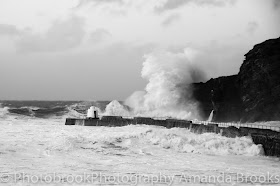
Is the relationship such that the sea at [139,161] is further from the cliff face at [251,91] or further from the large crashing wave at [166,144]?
the cliff face at [251,91]

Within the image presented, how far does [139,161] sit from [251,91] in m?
21.2

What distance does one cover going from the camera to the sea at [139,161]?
1033 centimetres

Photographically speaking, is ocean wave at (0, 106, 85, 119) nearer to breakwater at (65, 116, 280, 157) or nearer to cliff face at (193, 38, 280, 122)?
breakwater at (65, 116, 280, 157)

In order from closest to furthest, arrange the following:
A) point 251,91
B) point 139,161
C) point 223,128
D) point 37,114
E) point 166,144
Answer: point 139,161 < point 166,144 < point 223,128 < point 251,91 < point 37,114

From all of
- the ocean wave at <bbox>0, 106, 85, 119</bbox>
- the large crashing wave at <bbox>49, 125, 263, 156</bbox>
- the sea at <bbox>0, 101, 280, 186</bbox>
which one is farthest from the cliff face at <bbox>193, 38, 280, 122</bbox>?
the ocean wave at <bbox>0, 106, 85, 119</bbox>

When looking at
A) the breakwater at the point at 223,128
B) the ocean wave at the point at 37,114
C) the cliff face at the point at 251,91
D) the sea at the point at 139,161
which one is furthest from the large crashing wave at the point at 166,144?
the ocean wave at the point at 37,114

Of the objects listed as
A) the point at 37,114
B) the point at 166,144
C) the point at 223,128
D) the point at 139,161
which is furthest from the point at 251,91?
the point at 37,114

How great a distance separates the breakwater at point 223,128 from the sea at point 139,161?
1.62 feet

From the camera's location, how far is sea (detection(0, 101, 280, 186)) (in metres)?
10.3

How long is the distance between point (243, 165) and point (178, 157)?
8.73 ft

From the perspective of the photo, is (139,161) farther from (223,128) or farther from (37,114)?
(37,114)

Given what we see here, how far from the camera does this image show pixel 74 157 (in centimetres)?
1401

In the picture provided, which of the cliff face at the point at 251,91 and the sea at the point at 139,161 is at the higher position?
the cliff face at the point at 251,91

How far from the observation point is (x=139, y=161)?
13594 mm
